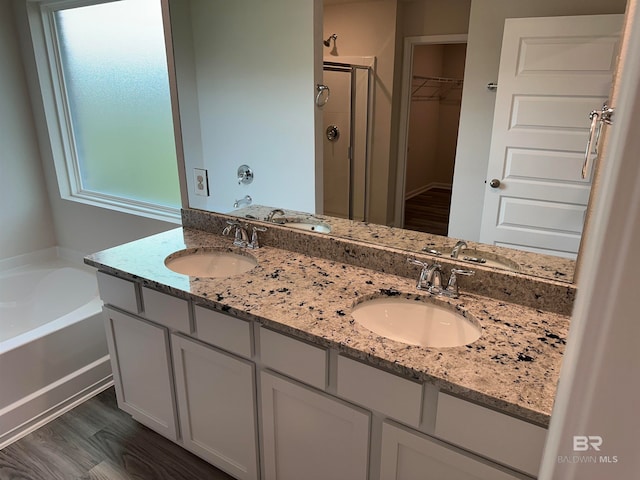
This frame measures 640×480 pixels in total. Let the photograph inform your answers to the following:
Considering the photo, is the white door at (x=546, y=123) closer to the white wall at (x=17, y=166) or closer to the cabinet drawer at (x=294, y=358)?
the cabinet drawer at (x=294, y=358)

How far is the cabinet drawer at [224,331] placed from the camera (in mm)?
1479

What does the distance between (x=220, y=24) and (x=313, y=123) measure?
69 cm

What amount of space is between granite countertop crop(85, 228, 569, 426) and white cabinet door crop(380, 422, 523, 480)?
18 cm

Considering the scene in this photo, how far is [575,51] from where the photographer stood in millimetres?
1272

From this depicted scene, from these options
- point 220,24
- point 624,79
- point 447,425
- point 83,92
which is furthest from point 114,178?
point 624,79

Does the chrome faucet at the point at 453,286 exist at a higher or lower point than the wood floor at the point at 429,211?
lower

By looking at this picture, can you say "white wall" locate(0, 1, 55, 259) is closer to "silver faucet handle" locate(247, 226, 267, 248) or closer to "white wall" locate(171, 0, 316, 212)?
"white wall" locate(171, 0, 316, 212)

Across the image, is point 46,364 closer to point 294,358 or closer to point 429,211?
point 294,358

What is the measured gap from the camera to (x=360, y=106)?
5.55 feet

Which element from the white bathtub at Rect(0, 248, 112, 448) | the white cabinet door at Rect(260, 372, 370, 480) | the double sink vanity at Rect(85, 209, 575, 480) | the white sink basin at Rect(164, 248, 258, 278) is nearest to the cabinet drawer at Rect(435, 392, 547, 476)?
the double sink vanity at Rect(85, 209, 575, 480)

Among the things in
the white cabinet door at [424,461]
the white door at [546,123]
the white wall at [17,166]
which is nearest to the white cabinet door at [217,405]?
the white cabinet door at [424,461]

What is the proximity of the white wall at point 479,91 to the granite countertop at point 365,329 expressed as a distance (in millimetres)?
279

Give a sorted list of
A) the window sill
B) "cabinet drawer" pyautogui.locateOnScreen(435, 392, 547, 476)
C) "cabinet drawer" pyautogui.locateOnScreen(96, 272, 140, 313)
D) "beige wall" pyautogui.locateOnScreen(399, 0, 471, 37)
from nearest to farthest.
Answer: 1. "cabinet drawer" pyautogui.locateOnScreen(435, 392, 547, 476)
2. "beige wall" pyautogui.locateOnScreen(399, 0, 471, 37)
3. "cabinet drawer" pyautogui.locateOnScreen(96, 272, 140, 313)
4. the window sill

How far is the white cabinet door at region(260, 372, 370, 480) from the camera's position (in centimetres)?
132
